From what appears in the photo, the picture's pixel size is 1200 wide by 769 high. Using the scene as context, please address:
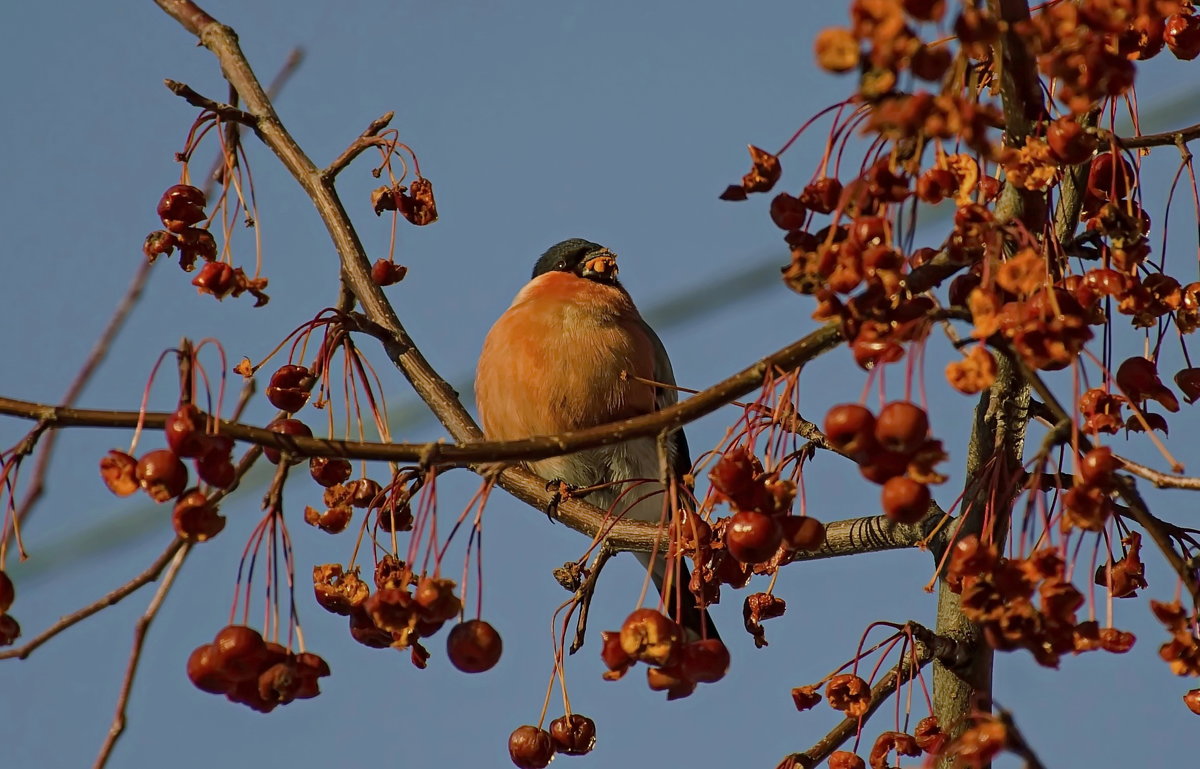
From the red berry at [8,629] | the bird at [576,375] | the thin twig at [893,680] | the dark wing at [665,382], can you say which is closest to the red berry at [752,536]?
the thin twig at [893,680]

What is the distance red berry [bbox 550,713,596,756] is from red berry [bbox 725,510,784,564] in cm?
82

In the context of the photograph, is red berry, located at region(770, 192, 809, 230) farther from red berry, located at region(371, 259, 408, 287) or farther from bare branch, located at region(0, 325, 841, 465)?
red berry, located at region(371, 259, 408, 287)

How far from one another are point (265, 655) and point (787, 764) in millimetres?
1089

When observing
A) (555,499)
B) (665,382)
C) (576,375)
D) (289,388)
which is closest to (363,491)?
(289,388)

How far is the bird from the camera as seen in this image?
15.3ft

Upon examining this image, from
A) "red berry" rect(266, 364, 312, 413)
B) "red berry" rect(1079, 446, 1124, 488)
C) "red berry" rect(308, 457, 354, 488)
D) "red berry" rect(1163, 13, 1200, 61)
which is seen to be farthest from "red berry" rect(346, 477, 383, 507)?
"red berry" rect(1163, 13, 1200, 61)

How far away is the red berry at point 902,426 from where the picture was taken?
1797 millimetres

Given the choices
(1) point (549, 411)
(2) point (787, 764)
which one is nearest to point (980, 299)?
(2) point (787, 764)

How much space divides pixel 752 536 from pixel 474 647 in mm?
438

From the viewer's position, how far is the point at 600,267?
5477 millimetres

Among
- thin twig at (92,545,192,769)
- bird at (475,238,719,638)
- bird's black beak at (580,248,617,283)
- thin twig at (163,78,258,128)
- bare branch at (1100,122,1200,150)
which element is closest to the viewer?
thin twig at (92,545,192,769)

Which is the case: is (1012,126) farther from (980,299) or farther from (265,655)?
(265,655)

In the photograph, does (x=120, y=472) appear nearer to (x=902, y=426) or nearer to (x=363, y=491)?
(x=363, y=491)

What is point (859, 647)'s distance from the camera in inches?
104
